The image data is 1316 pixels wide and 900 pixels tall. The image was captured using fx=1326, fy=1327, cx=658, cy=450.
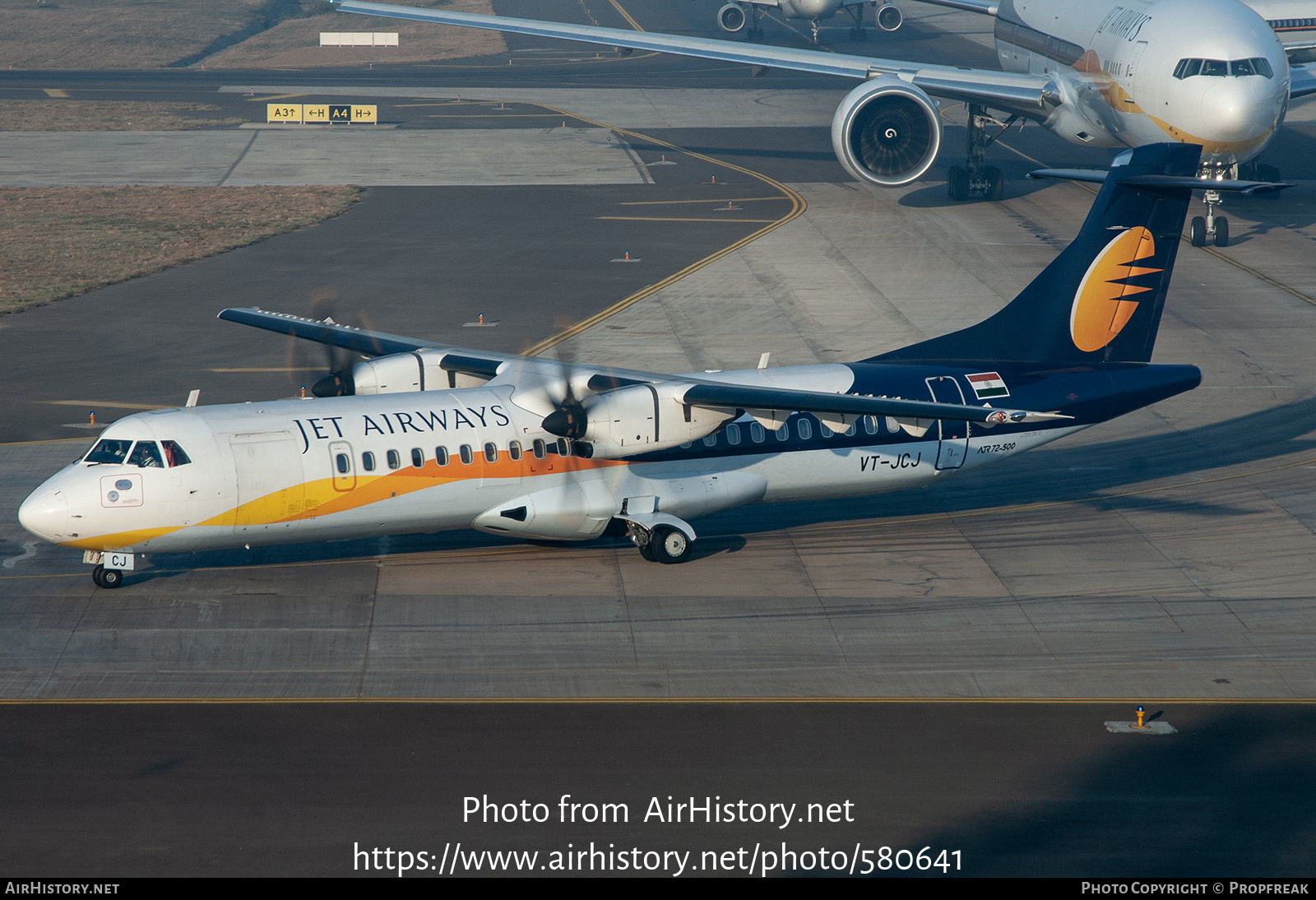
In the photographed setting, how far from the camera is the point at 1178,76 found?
41.2 meters

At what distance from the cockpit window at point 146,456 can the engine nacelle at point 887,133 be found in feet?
102

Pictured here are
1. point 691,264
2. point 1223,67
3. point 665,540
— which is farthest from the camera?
point 691,264

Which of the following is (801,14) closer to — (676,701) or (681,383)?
(681,383)

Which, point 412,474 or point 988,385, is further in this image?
point 988,385

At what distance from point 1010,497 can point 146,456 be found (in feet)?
53.9

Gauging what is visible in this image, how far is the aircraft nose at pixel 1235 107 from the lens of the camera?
4044 centimetres

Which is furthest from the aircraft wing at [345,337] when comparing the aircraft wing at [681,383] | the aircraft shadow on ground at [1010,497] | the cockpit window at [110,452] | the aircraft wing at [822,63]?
the aircraft wing at [822,63]

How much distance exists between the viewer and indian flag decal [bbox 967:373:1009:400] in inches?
971

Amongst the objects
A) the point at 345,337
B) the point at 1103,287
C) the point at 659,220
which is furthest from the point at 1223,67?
the point at 345,337

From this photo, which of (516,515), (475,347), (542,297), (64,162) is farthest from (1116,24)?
(64,162)

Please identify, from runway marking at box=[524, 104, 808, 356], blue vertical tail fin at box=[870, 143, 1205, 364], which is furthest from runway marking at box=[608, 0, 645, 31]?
→ blue vertical tail fin at box=[870, 143, 1205, 364]

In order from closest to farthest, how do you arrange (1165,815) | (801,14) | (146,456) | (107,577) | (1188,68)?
(1165,815)
(146,456)
(107,577)
(1188,68)
(801,14)

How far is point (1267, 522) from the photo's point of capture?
25344mm

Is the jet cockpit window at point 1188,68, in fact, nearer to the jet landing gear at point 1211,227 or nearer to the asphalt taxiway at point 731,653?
the jet landing gear at point 1211,227
